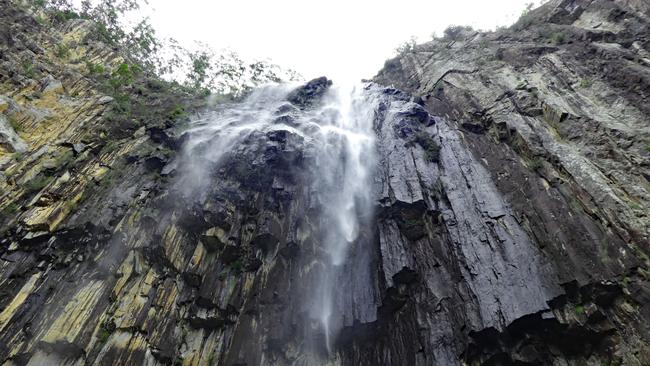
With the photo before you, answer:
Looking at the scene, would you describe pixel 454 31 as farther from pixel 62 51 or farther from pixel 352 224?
pixel 62 51

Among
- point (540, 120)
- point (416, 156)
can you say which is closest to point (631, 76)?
point (540, 120)

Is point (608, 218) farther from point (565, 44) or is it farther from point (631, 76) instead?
point (565, 44)

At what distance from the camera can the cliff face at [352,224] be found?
31.2ft

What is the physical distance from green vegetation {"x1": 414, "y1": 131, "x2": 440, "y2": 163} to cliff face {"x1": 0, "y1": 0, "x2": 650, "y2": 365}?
10 centimetres

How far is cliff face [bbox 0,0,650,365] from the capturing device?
9.52 m

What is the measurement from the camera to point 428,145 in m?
15.9

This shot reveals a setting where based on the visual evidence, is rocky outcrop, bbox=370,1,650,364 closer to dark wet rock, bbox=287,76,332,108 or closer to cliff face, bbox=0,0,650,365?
cliff face, bbox=0,0,650,365

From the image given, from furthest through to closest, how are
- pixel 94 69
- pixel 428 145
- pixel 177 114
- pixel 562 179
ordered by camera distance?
pixel 94 69 < pixel 177 114 < pixel 428 145 < pixel 562 179

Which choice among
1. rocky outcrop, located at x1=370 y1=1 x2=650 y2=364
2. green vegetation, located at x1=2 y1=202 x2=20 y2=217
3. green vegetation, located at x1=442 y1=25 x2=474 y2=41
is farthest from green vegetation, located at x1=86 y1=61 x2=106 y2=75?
green vegetation, located at x1=442 y1=25 x2=474 y2=41

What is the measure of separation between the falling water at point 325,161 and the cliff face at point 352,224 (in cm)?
10

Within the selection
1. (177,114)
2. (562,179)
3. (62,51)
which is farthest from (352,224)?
(62,51)

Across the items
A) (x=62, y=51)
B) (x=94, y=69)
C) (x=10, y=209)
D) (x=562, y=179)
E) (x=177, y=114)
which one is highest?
(x=62, y=51)

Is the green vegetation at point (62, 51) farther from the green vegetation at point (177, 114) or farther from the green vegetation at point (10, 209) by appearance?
the green vegetation at point (10, 209)

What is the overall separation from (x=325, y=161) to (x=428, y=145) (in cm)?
478
